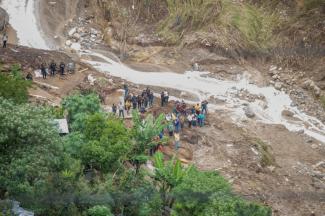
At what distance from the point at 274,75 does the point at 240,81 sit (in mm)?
2551

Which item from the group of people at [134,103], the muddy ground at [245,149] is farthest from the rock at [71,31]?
the group of people at [134,103]

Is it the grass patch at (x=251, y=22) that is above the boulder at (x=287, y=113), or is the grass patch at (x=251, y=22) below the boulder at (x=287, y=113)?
above

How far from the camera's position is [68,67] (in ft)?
115

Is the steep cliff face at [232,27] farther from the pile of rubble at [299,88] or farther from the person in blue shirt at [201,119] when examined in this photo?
the person in blue shirt at [201,119]

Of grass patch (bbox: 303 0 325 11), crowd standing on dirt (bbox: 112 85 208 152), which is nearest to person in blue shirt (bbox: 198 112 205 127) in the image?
crowd standing on dirt (bbox: 112 85 208 152)

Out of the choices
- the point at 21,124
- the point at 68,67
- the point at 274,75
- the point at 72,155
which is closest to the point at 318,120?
the point at 274,75

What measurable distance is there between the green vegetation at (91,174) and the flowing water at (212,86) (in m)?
13.3

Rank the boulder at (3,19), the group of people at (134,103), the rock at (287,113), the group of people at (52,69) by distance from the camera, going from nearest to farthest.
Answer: the group of people at (134,103)
the group of people at (52,69)
the rock at (287,113)
the boulder at (3,19)

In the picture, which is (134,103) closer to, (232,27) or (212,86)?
(212,86)

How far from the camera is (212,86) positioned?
125 feet

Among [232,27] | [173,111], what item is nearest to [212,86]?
[232,27]

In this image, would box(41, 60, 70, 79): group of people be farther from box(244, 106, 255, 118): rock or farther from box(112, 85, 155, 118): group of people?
box(244, 106, 255, 118): rock

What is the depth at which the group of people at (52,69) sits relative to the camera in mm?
33000

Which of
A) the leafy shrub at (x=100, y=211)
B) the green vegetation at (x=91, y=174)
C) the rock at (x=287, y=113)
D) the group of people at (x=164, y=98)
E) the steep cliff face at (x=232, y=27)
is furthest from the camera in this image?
the steep cliff face at (x=232, y=27)
